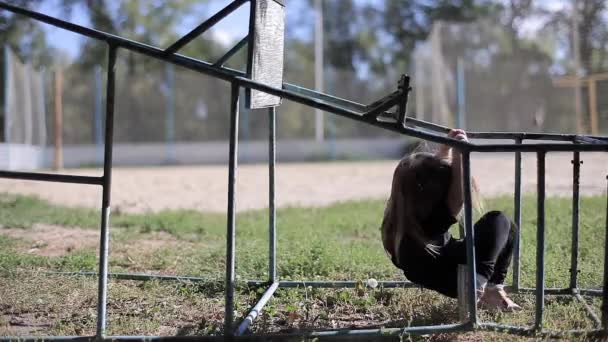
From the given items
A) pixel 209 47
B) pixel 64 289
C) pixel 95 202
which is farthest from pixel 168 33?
pixel 64 289

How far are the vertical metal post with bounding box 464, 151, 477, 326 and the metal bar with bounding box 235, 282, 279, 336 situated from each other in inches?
41.6

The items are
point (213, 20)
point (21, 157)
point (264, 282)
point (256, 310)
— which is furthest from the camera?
point (21, 157)

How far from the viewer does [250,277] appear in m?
4.33

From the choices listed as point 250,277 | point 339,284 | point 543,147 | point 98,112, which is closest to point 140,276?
point 250,277

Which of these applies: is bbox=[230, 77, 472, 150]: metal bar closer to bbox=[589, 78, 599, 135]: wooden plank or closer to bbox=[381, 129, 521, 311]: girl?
bbox=[381, 129, 521, 311]: girl

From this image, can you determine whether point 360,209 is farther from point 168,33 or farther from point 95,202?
point 168,33

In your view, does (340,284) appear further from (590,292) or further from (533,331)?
(590,292)

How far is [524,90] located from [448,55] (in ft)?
7.82

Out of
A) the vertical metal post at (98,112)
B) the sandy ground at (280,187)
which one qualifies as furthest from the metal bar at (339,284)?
the vertical metal post at (98,112)

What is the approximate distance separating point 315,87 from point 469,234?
1824 cm

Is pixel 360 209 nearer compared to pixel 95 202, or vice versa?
pixel 360 209

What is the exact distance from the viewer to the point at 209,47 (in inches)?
1201

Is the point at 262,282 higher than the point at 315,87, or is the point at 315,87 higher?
the point at 315,87

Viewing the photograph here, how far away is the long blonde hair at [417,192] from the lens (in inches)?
123
